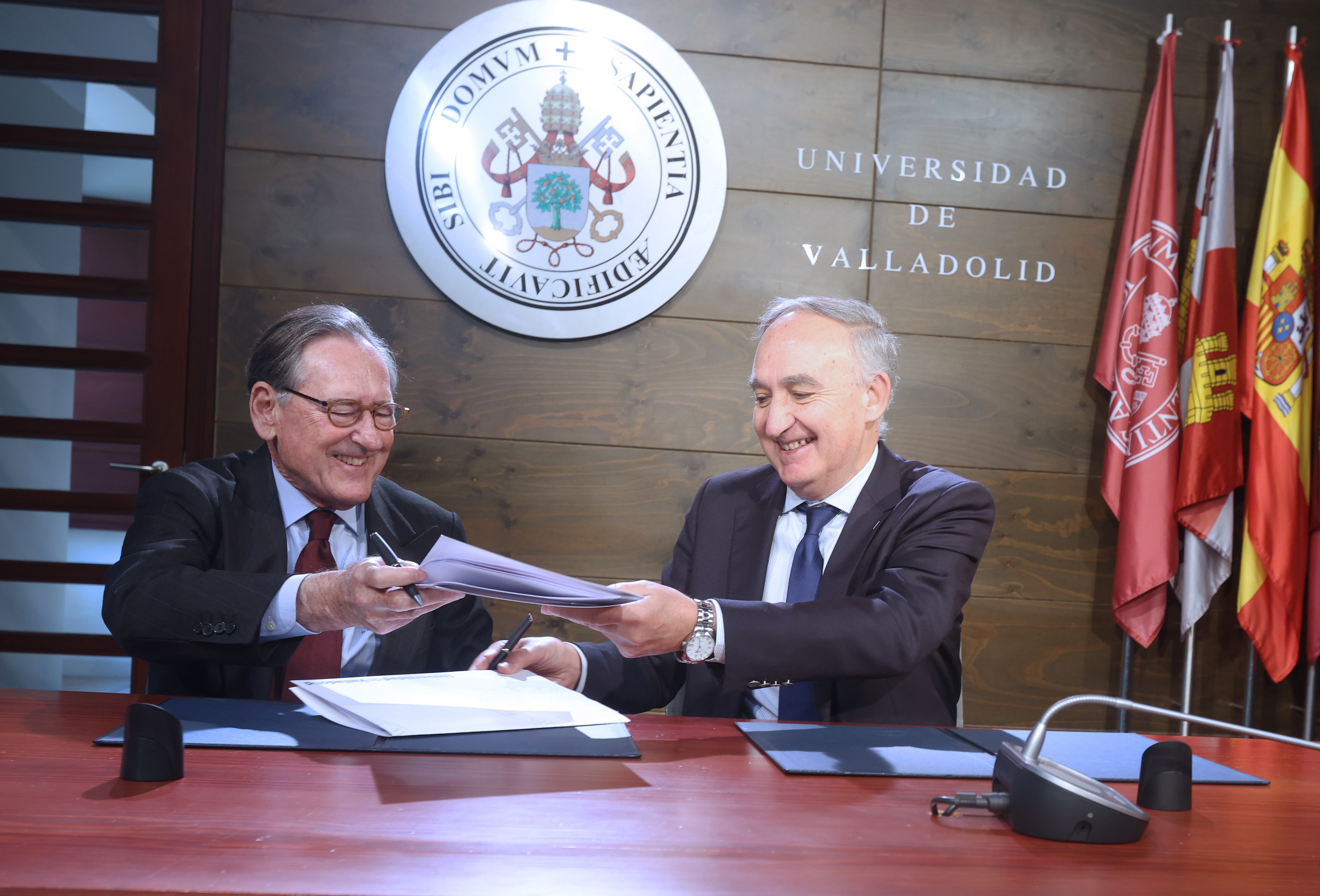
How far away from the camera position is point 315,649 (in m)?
1.56

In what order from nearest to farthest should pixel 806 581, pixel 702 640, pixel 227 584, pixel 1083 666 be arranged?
1. pixel 702 640
2. pixel 227 584
3. pixel 806 581
4. pixel 1083 666

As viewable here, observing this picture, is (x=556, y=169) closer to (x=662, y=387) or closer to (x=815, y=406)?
(x=662, y=387)

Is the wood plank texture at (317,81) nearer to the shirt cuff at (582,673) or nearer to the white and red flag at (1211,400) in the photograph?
the shirt cuff at (582,673)

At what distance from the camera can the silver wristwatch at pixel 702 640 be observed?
4.21 ft

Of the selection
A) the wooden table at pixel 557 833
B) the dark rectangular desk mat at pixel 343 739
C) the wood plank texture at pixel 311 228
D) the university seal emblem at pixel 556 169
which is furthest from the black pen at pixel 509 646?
the wood plank texture at pixel 311 228

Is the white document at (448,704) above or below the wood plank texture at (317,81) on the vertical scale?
below

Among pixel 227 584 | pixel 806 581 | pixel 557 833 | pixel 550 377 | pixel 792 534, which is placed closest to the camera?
pixel 557 833

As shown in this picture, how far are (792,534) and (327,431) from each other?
855 millimetres

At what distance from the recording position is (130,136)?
2643 mm

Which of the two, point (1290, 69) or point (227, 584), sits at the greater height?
point (1290, 69)

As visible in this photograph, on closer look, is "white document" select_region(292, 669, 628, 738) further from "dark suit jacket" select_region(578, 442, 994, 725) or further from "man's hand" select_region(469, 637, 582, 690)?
"dark suit jacket" select_region(578, 442, 994, 725)

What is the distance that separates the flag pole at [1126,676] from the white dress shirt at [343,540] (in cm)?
211

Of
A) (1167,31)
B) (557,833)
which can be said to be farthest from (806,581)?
(1167,31)

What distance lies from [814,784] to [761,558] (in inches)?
29.7
